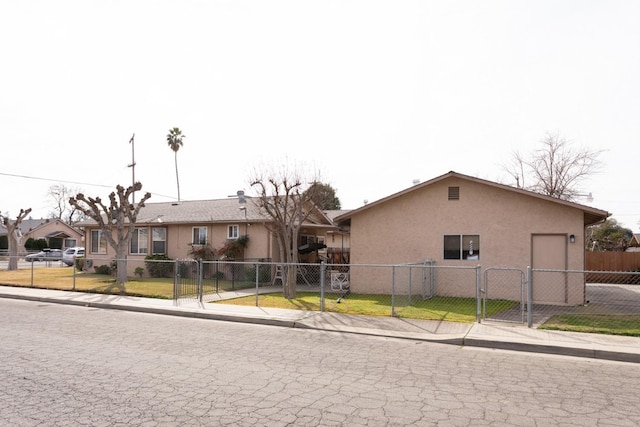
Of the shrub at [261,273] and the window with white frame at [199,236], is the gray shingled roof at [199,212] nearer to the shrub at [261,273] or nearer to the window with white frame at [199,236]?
the window with white frame at [199,236]

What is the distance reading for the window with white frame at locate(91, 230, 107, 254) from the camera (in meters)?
29.1

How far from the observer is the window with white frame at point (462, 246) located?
1661cm

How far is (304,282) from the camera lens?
22.4m

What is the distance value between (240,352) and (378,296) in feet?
31.3

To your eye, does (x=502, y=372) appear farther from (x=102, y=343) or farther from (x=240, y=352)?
(x=102, y=343)

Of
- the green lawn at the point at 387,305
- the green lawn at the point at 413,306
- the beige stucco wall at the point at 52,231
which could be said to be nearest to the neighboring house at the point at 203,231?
the green lawn at the point at 413,306

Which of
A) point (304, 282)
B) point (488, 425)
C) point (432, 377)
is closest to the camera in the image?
point (488, 425)

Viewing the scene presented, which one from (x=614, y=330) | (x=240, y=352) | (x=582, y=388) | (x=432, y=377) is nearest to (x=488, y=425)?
(x=432, y=377)

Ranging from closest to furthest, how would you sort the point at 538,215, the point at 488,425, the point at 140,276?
1. the point at 488,425
2. the point at 538,215
3. the point at 140,276

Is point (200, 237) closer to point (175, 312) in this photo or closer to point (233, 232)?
point (233, 232)

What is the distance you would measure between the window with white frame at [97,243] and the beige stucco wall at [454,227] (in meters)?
18.1

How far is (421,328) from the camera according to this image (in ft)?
34.4

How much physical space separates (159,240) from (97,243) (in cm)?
588

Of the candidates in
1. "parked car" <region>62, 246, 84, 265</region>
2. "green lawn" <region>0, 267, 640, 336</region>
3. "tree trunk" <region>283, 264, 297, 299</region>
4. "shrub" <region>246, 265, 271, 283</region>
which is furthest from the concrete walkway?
"parked car" <region>62, 246, 84, 265</region>
